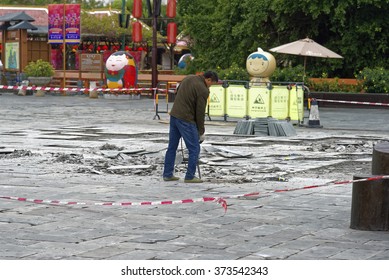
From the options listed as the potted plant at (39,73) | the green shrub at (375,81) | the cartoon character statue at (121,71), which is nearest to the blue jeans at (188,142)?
the green shrub at (375,81)

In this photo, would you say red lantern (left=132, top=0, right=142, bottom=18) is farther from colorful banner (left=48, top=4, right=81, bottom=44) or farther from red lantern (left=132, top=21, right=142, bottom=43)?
colorful banner (left=48, top=4, right=81, bottom=44)

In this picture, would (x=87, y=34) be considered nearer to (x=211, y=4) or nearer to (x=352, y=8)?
(x=211, y=4)

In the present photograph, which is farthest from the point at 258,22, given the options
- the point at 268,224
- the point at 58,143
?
the point at 268,224

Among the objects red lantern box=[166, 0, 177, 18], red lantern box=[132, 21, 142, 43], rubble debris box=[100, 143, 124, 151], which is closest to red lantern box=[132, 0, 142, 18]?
red lantern box=[132, 21, 142, 43]

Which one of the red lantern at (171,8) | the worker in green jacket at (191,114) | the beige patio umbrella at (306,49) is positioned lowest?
the worker in green jacket at (191,114)

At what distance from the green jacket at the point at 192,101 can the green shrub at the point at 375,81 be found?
21.9 metres

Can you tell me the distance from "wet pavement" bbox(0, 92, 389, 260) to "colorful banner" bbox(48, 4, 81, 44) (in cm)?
2206

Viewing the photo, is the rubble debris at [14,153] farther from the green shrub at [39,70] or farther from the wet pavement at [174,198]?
the green shrub at [39,70]

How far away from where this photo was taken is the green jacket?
1323cm

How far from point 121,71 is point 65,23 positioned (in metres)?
5.26

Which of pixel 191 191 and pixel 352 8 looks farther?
pixel 352 8

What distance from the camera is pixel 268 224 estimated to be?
9.85m

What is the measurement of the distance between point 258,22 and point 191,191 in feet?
93.4

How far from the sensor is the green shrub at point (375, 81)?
113 feet
